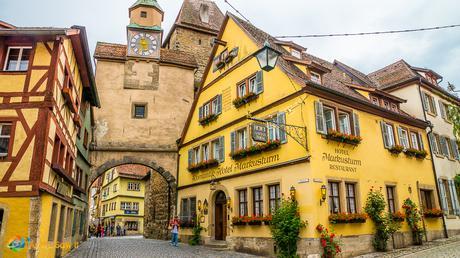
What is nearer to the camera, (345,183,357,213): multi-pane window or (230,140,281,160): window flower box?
(345,183,357,213): multi-pane window

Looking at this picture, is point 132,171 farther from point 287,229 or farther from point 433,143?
point 287,229

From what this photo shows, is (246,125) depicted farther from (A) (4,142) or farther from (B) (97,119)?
(B) (97,119)

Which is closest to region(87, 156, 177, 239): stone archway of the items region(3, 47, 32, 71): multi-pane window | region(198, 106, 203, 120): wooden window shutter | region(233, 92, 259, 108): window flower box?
region(198, 106, 203, 120): wooden window shutter

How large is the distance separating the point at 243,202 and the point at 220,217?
231 centimetres

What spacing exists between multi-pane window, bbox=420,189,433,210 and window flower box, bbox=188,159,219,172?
9747 millimetres

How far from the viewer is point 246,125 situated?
15.2m

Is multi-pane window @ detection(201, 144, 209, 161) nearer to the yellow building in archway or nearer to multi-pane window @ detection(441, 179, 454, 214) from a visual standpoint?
multi-pane window @ detection(441, 179, 454, 214)

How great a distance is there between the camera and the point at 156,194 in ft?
83.2

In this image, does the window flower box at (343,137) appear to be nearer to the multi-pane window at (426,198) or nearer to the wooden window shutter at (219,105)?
the multi-pane window at (426,198)

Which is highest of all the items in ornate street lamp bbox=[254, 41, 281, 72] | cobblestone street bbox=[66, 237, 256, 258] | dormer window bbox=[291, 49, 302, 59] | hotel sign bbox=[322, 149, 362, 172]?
dormer window bbox=[291, 49, 302, 59]

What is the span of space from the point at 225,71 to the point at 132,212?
3252 cm

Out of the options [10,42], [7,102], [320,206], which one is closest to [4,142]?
[7,102]

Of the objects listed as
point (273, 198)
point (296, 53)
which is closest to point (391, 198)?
point (273, 198)

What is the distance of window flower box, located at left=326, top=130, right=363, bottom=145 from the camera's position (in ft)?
40.9
